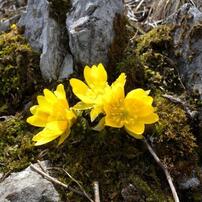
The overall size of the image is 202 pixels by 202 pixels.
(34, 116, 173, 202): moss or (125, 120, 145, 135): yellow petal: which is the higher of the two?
(125, 120, 145, 135): yellow petal

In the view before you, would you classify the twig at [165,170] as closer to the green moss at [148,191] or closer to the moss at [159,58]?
the green moss at [148,191]

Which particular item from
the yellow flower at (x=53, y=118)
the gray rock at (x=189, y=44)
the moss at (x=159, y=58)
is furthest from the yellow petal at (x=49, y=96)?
the gray rock at (x=189, y=44)

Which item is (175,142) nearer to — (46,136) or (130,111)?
(130,111)

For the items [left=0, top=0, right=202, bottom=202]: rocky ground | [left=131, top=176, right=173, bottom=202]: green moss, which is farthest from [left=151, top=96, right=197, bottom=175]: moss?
[left=131, top=176, right=173, bottom=202]: green moss

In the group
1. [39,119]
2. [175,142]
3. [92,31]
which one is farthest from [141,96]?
[92,31]

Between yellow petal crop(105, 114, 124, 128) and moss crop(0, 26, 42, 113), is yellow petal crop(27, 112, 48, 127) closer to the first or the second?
yellow petal crop(105, 114, 124, 128)

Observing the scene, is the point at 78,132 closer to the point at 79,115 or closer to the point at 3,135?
the point at 79,115

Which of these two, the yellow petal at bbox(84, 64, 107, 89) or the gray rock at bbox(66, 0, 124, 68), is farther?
the gray rock at bbox(66, 0, 124, 68)
